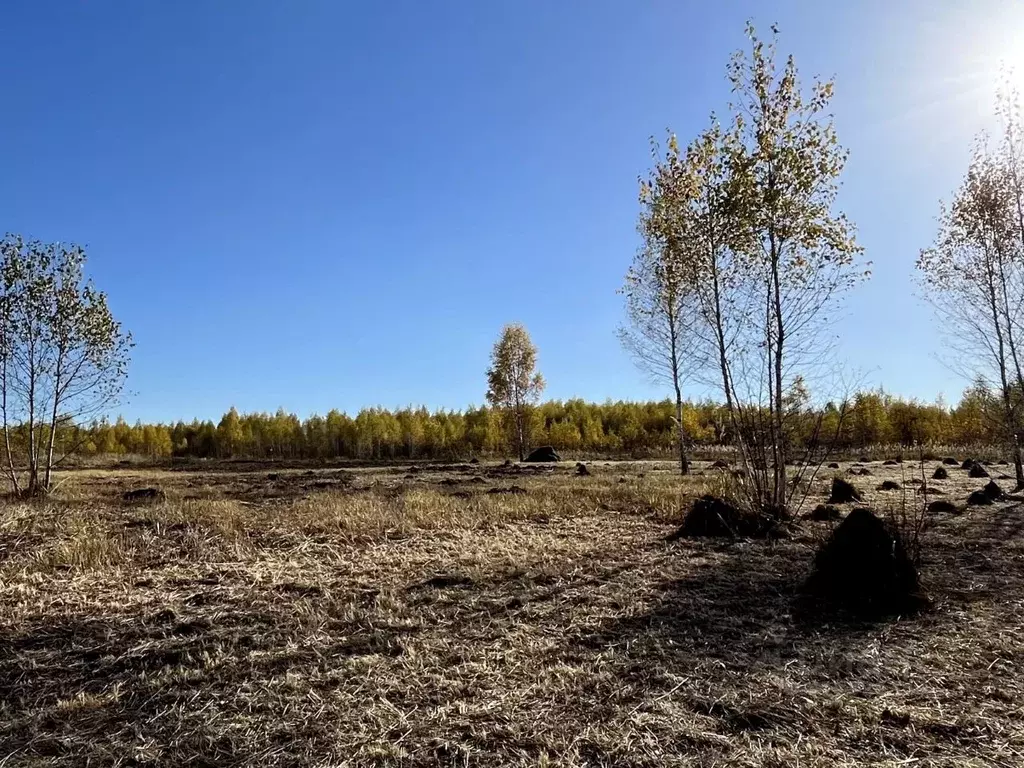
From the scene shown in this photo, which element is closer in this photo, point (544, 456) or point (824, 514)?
point (824, 514)

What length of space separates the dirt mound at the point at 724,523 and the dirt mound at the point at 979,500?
5.58 m

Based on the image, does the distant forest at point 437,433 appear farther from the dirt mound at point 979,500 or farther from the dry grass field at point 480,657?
the dry grass field at point 480,657

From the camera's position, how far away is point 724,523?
8.84 m

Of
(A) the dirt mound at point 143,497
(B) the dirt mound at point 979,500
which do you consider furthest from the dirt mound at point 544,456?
(B) the dirt mound at point 979,500

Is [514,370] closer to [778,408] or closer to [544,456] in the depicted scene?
[544,456]

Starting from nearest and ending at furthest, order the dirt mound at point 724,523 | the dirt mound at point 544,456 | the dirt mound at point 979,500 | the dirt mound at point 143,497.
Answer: the dirt mound at point 724,523
the dirt mound at point 979,500
the dirt mound at point 143,497
the dirt mound at point 544,456

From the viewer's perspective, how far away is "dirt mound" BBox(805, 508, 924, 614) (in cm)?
531

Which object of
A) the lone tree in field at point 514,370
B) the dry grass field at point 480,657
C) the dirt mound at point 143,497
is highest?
the lone tree in field at point 514,370

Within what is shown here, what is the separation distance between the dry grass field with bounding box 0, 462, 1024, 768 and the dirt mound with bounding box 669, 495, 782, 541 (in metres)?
1.17

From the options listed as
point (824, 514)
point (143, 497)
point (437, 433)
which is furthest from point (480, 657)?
point (437, 433)

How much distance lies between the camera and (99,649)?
4348mm

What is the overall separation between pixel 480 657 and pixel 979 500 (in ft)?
39.4

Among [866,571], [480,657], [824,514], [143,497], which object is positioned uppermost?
[143,497]

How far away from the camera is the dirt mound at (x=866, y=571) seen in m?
5.31
